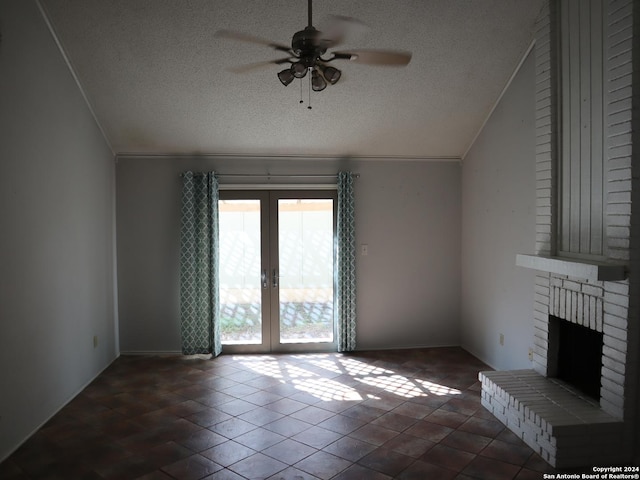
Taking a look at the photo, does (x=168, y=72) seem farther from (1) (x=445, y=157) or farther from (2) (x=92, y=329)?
(1) (x=445, y=157)

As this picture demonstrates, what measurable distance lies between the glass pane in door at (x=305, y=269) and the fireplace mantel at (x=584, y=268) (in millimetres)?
2625

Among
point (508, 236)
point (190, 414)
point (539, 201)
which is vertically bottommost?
point (190, 414)

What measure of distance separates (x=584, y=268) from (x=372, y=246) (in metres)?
2.86

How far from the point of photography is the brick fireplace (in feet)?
9.32

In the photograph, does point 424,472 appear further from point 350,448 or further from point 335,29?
point 335,29

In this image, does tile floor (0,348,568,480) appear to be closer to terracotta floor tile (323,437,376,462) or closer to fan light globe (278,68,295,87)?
terracotta floor tile (323,437,376,462)

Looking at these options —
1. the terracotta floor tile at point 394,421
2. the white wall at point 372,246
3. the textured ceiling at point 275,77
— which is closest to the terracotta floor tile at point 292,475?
the terracotta floor tile at point 394,421

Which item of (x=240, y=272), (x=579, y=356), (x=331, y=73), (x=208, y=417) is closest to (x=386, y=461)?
(x=208, y=417)

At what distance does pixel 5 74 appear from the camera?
308 cm

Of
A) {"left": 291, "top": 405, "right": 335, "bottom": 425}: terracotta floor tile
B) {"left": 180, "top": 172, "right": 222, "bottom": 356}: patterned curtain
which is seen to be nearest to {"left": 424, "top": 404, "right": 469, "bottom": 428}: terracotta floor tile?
{"left": 291, "top": 405, "right": 335, "bottom": 425}: terracotta floor tile

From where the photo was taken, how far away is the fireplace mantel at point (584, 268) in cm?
282

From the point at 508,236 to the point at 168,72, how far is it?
359 centimetres

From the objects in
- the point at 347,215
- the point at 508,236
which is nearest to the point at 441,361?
the point at 508,236

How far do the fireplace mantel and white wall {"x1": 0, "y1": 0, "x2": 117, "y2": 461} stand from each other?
3.79 m
